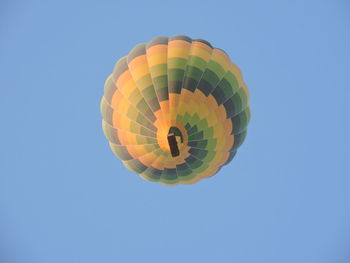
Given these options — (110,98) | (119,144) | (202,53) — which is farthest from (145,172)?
(202,53)

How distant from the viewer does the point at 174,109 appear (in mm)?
21828

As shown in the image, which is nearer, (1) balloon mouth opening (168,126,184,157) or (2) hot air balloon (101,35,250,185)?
(1) balloon mouth opening (168,126,184,157)

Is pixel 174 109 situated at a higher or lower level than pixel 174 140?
higher

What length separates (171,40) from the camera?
23.3 metres

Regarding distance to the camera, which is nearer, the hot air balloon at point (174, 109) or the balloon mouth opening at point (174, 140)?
the balloon mouth opening at point (174, 140)

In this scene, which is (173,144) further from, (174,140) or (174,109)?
(174,109)

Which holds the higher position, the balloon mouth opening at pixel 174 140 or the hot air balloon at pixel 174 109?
the hot air balloon at pixel 174 109

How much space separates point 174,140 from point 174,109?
43.2 inches

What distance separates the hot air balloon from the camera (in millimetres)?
21984

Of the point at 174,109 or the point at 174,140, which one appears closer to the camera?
the point at 174,140

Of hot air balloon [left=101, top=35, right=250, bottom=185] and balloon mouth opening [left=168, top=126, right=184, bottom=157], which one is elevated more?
hot air balloon [left=101, top=35, right=250, bottom=185]

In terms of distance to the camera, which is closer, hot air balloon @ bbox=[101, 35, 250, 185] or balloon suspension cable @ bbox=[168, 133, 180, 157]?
balloon suspension cable @ bbox=[168, 133, 180, 157]

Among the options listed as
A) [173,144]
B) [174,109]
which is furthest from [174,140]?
[174,109]

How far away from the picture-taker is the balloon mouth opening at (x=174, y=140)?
21250mm
